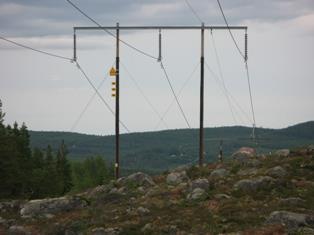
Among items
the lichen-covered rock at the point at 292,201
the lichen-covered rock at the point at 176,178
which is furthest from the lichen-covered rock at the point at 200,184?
the lichen-covered rock at the point at 292,201

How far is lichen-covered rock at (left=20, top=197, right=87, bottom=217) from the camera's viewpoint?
35.2 meters

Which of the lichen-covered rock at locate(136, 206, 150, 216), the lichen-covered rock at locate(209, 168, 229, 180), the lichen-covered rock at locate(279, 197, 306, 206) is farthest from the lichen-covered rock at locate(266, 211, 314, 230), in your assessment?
the lichen-covered rock at locate(209, 168, 229, 180)

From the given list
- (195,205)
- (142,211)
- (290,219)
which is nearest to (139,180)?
(142,211)

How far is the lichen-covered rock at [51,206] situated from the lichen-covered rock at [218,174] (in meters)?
6.13

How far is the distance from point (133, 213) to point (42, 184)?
49420 millimetres

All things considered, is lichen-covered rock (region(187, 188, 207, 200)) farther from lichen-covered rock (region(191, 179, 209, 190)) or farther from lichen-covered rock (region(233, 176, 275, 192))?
lichen-covered rock (region(233, 176, 275, 192))

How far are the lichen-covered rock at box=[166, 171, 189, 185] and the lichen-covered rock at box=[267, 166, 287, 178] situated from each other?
4.89 metres

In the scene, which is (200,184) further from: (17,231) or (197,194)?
(17,231)

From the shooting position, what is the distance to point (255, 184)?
33.1 meters

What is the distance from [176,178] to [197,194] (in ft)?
17.8

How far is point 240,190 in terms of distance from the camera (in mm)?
32969

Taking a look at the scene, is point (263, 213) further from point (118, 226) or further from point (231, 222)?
point (118, 226)

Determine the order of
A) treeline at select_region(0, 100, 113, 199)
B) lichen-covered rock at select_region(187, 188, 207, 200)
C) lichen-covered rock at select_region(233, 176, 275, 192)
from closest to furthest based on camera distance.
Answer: lichen-covered rock at select_region(187, 188, 207, 200) → lichen-covered rock at select_region(233, 176, 275, 192) → treeline at select_region(0, 100, 113, 199)

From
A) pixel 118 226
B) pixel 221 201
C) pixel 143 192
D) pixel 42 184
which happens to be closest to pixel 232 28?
pixel 143 192
